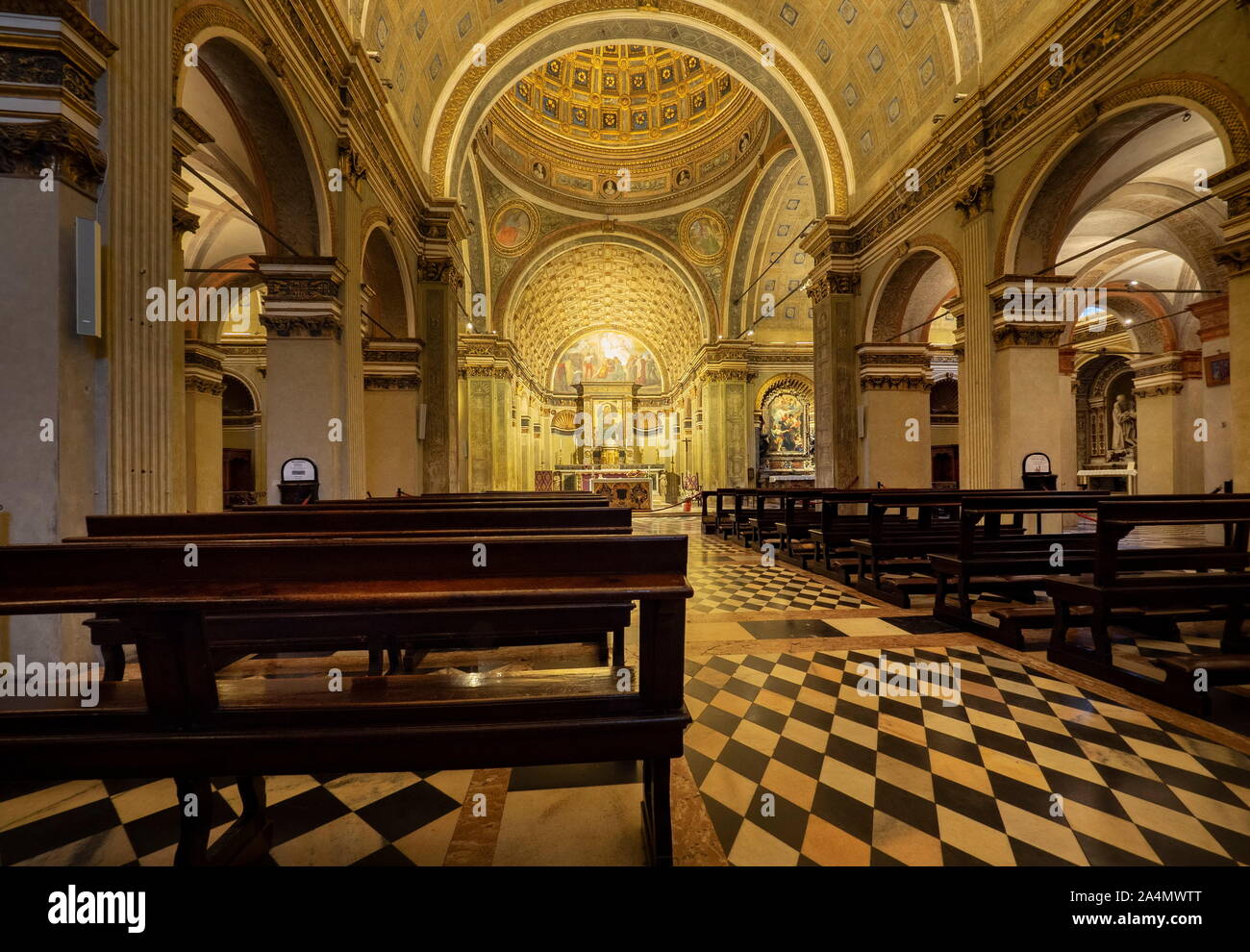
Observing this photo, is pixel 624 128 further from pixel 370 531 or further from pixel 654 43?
pixel 370 531

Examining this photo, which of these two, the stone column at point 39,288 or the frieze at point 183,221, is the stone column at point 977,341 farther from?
the stone column at point 39,288

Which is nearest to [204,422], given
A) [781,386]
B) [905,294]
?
[905,294]

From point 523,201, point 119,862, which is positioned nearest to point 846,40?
point 523,201

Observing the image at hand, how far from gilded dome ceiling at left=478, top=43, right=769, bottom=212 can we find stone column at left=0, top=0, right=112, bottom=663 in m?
15.3

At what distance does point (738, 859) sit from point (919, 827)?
26.5 inches

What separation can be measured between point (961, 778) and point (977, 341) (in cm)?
747

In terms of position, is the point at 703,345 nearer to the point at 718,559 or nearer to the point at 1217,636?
the point at 718,559

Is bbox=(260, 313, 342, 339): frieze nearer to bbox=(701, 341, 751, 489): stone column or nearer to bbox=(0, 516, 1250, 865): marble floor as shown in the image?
bbox=(0, 516, 1250, 865): marble floor

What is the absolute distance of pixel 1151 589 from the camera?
298cm

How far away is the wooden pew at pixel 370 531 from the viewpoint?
243 centimetres

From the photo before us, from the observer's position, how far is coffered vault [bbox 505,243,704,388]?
72.5ft

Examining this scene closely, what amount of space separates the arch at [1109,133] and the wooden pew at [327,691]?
22.9ft
